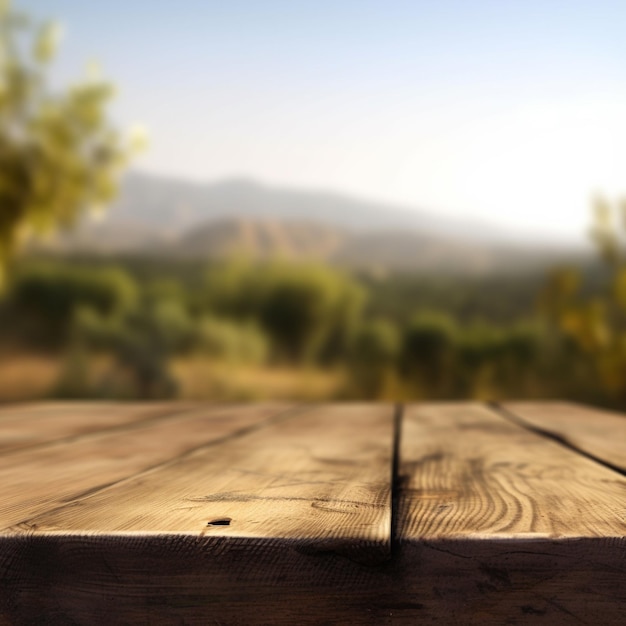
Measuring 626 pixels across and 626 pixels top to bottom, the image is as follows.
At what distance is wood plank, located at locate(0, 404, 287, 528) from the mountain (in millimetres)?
5257

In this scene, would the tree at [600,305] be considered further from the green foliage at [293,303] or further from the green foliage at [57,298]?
the green foliage at [57,298]

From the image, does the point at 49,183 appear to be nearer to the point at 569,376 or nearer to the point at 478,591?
the point at 569,376

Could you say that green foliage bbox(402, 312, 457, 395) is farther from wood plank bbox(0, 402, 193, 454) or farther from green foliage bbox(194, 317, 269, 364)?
wood plank bbox(0, 402, 193, 454)

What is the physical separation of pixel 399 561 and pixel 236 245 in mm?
6689

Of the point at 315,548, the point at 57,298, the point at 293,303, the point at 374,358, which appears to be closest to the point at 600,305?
the point at 374,358

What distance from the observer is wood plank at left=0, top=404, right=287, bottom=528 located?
0.47 m

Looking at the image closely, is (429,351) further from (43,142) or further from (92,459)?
(92,459)

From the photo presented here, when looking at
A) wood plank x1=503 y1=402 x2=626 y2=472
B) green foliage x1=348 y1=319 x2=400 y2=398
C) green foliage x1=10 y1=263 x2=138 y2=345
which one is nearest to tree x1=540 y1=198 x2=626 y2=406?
wood plank x1=503 y1=402 x2=626 y2=472

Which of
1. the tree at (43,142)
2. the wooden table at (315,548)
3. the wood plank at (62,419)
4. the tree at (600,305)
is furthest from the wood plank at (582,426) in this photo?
the tree at (43,142)

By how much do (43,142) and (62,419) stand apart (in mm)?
3764

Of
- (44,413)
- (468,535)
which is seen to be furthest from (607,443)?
(44,413)

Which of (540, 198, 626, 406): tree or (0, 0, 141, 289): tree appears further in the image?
(0, 0, 141, 289): tree

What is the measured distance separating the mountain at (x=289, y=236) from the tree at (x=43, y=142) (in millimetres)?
1430

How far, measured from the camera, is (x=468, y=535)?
0.37 m
